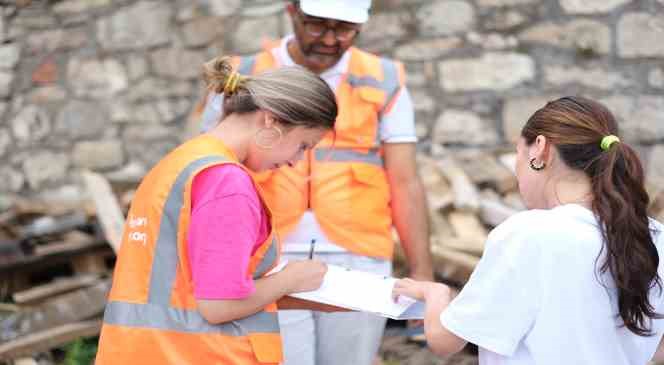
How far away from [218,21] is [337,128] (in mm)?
3131

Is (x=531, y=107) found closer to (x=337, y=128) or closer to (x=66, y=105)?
(x=337, y=128)

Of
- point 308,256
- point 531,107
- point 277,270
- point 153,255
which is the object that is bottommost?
point 531,107

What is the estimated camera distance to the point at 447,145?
203 inches

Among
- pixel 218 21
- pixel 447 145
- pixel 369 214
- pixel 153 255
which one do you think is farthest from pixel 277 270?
pixel 218 21

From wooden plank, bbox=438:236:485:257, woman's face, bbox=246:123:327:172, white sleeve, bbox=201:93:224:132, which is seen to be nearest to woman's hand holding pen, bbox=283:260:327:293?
woman's face, bbox=246:123:327:172

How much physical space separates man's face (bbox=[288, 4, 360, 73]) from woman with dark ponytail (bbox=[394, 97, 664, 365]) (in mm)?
1031

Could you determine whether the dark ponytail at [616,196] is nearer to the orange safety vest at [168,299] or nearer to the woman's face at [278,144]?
the woman's face at [278,144]

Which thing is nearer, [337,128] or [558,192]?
[558,192]

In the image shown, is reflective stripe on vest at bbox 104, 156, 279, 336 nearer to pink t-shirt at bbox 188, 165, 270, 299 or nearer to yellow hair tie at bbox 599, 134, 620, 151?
pink t-shirt at bbox 188, 165, 270, 299

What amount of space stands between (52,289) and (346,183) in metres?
2.23

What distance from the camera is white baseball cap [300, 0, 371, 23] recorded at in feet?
8.59

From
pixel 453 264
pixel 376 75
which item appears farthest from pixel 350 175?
pixel 453 264

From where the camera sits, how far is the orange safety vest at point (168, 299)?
1.89 metres

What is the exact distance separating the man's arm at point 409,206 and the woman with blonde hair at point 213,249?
70 cm
